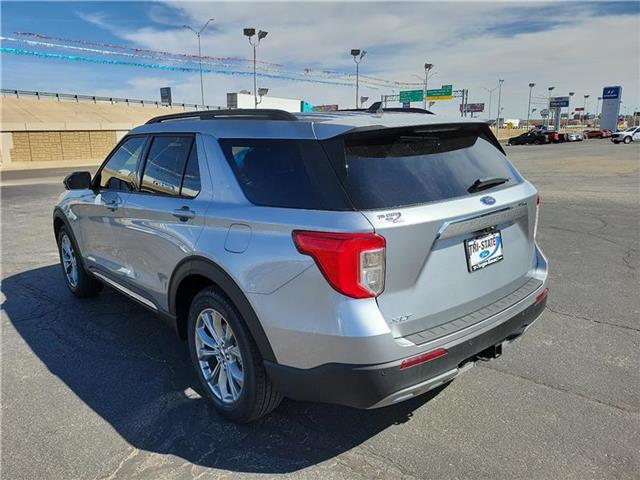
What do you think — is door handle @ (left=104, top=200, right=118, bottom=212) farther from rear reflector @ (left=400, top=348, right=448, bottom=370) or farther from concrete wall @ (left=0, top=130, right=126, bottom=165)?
Answer: concrete wall @ (left=0, top=130, right=126, bottom=165)

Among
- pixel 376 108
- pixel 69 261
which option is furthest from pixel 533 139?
pixel 376 108

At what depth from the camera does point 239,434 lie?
2.83m

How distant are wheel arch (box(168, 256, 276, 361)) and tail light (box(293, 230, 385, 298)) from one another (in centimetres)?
56

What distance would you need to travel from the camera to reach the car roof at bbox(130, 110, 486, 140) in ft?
8.11

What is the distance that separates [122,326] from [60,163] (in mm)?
37529

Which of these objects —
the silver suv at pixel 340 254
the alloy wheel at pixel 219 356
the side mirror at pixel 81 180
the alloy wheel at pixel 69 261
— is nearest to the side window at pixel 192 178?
the silver suv at pixel 340 254

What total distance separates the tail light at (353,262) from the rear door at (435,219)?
5cm

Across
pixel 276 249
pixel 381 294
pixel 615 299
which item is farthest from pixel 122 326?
pixel 615 299

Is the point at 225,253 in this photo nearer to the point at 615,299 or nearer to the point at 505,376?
the point at 505,376

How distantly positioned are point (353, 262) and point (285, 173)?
67cm

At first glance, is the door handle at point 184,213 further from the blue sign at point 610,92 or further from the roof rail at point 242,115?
the blue sign at point 610,92

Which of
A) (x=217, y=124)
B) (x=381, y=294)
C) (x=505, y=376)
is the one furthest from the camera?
(x=505, y=376)

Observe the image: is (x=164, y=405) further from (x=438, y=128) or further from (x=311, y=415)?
(x=438, y=128)

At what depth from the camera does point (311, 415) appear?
303cm
